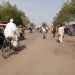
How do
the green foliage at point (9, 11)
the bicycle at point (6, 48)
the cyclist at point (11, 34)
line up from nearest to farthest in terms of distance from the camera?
the bicycle at point (6, 48) → the cyclist at point (11, 34) → the green foliage at point (9, 11)

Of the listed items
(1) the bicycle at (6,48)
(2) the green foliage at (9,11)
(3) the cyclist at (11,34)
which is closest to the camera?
(1) the bicycle at (6,48)

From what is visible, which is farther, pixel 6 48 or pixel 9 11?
pixel 9 11

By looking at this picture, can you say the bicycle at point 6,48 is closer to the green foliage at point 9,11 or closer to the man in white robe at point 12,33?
the man in white robe at point 12,33

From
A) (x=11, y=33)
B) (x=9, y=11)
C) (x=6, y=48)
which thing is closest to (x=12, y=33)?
(x=11, y=33)

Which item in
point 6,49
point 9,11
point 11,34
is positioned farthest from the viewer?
point 9,11

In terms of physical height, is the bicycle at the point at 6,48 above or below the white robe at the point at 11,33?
below

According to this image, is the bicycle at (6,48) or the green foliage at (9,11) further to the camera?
the green foliage at (9,11)

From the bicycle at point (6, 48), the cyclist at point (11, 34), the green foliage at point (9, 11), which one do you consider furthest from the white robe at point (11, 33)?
the green foliage at point (9, 11)

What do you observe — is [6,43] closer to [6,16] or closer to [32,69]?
[32,69]

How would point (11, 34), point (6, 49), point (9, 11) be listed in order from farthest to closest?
point (9, 11), point (11, 34), point (6, 49)

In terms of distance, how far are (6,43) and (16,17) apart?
186 feet

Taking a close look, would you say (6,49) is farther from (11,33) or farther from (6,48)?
(11,33)

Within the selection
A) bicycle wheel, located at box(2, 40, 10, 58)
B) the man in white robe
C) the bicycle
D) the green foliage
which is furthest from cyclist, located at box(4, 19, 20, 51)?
the green foliage

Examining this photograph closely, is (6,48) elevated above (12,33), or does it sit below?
below
